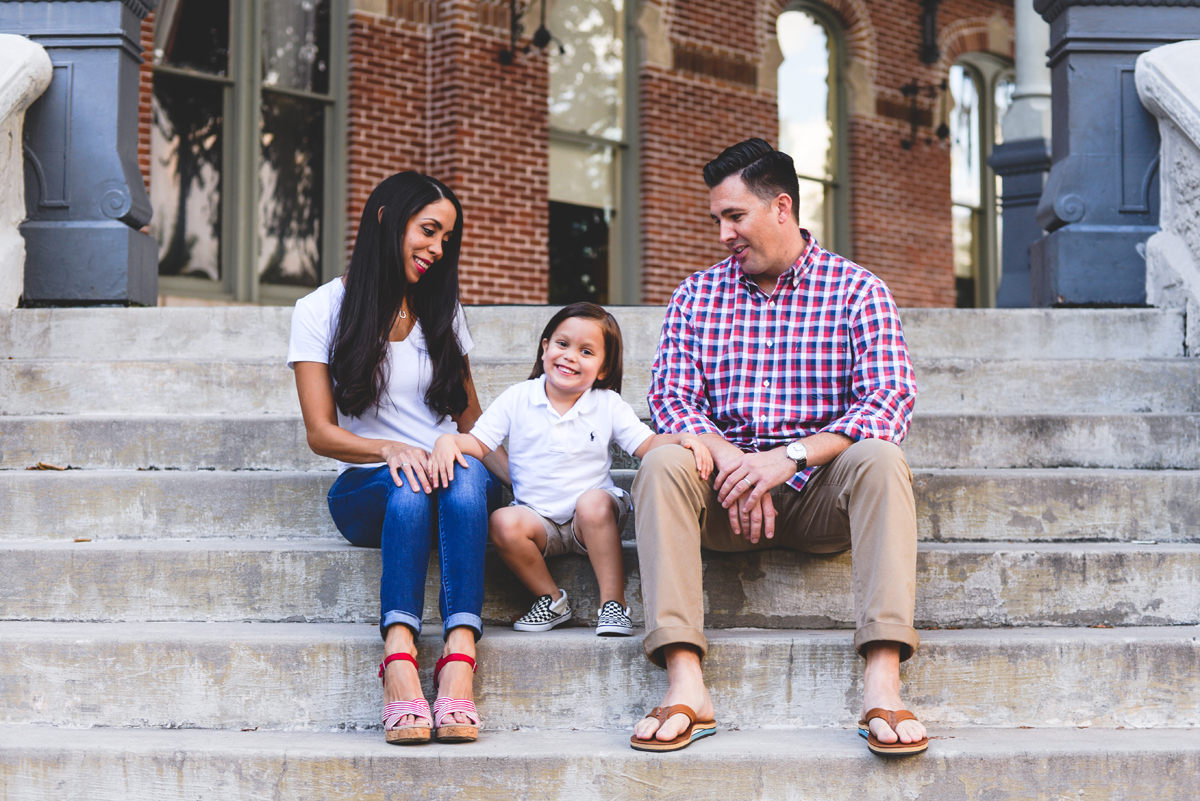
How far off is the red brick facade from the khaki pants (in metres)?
5.90

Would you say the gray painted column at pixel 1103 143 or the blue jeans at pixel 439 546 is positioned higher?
the gray painted column at pixel 1103 143

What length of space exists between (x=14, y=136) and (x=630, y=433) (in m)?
3.15

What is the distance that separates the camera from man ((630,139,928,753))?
8.80 ft

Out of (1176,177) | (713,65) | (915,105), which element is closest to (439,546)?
(1176,177)

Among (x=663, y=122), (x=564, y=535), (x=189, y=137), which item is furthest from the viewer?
(x=663, y=122)

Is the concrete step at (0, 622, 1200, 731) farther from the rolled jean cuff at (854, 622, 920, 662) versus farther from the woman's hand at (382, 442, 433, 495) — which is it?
the woman's hand at (382, 442, 433, 495)

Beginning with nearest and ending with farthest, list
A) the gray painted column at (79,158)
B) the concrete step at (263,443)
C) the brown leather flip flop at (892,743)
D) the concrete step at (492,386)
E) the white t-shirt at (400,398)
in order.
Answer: the brown leather flip flop at (892,743) < the white t-shirt at (400,398) < the concrete step at (263,443) < the concrete step at (492,386) < the gray painted column at (79,158)

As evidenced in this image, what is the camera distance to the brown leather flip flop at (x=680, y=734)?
8.41 feet

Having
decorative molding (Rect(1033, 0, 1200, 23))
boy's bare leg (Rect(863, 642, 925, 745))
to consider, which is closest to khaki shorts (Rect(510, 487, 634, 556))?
boy's bare leg (Rect(863, 642, 925, 745))

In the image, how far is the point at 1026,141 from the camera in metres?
7.56

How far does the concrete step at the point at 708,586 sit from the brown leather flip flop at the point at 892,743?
51 centimetres

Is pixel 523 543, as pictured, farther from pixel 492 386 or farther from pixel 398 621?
pixel 492 386

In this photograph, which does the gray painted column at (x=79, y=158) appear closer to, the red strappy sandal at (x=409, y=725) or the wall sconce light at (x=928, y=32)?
the red strappy sandal at (x=409, y=725)

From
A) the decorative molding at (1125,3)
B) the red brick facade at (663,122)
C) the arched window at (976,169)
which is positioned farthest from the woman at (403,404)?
the arched window at (976,169)
